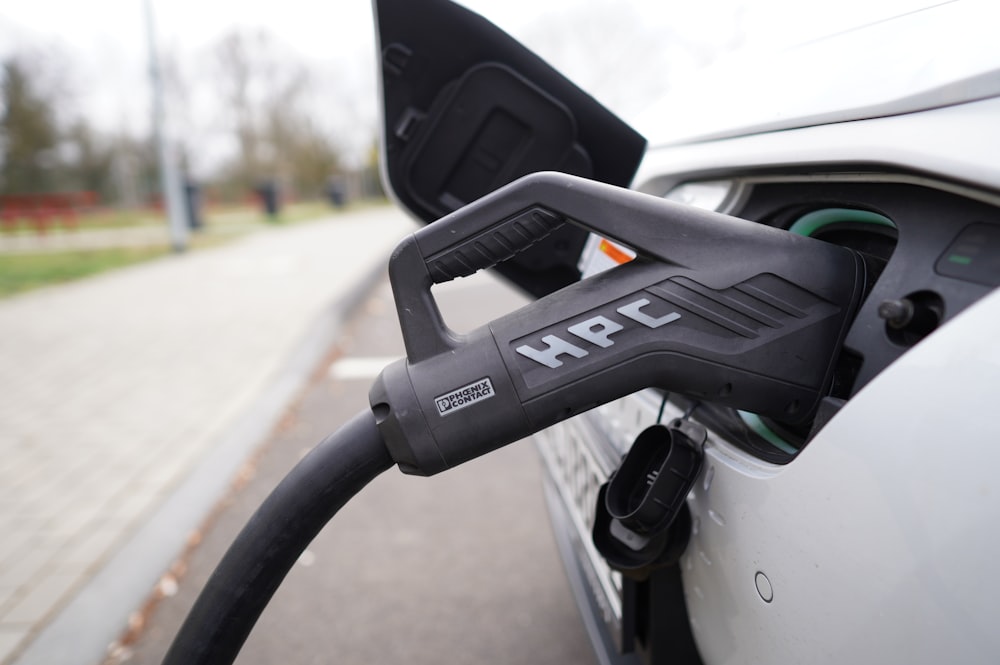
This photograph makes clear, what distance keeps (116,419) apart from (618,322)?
396cm

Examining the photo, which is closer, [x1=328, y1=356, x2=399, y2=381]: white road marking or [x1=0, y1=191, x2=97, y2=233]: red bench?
[x1=328, y1=356, x2=399, y2=381]: white road marking

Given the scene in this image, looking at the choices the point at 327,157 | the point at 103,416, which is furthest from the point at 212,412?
the point at 327,157

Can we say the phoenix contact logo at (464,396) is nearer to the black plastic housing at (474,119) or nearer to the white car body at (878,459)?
the white car body at (878,459)

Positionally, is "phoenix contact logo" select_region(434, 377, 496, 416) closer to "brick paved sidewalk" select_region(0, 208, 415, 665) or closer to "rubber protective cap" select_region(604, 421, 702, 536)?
"rubber protective cap" select_region(604, 421, 702, 536)

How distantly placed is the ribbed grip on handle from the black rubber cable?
0.92 feet

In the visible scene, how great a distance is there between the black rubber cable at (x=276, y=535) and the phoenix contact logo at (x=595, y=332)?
0.32 meters

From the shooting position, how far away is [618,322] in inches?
39.6

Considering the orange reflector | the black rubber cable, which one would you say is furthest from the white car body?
the black rubber cable

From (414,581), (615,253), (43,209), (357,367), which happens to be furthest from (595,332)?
(43,209)

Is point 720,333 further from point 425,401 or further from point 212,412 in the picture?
point 212,412

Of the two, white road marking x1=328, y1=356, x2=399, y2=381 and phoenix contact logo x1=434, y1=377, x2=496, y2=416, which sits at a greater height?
phoenix contact logo x1=434, y1=377, x2=496, y2=416

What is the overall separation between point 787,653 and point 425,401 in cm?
63

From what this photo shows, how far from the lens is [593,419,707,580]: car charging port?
1.13 metres

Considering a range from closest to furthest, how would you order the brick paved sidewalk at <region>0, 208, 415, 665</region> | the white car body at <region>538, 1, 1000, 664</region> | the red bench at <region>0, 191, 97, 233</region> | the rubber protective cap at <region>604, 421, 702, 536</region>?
the white car body at <region>538, 1, 1000, 664</region> → the rubber protective cap at <region>604, 421, 702, 536</region> → the brick paved sidewalk at <region>0, 208, 415, 665</region> → the red bench at <region>0, 191, 97, 233</region>
